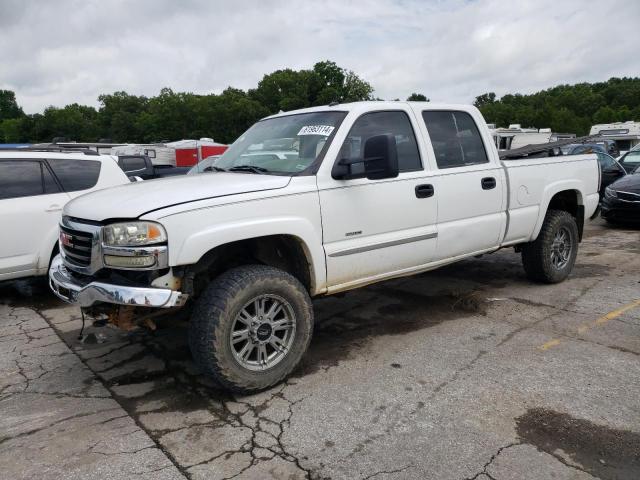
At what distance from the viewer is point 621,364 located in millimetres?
3824

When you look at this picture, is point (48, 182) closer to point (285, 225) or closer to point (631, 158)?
point (285, 225)

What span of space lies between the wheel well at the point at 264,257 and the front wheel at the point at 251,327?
0.21 metres

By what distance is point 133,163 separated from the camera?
471 inches

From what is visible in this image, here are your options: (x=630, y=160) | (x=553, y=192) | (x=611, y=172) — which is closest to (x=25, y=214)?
(x=553, y=192)

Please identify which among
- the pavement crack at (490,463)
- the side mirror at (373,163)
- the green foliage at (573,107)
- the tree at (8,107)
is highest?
the tree at (8,107)

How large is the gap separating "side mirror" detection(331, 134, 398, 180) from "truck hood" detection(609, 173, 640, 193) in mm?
8525

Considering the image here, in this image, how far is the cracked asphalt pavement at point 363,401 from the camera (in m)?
2.73

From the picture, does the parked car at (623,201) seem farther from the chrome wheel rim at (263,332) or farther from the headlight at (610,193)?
the chrome wheel rim at (263,332)

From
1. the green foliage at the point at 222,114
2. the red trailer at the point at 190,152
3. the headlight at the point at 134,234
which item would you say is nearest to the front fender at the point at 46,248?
the headlight at the point at 134,234

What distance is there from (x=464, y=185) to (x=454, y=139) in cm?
48

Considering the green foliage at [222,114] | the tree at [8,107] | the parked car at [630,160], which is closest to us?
the parked car at [630,160]

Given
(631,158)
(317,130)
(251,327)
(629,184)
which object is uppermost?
(317,130)

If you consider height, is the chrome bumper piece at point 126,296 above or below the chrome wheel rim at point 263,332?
above

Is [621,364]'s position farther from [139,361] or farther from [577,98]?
[577,98]
